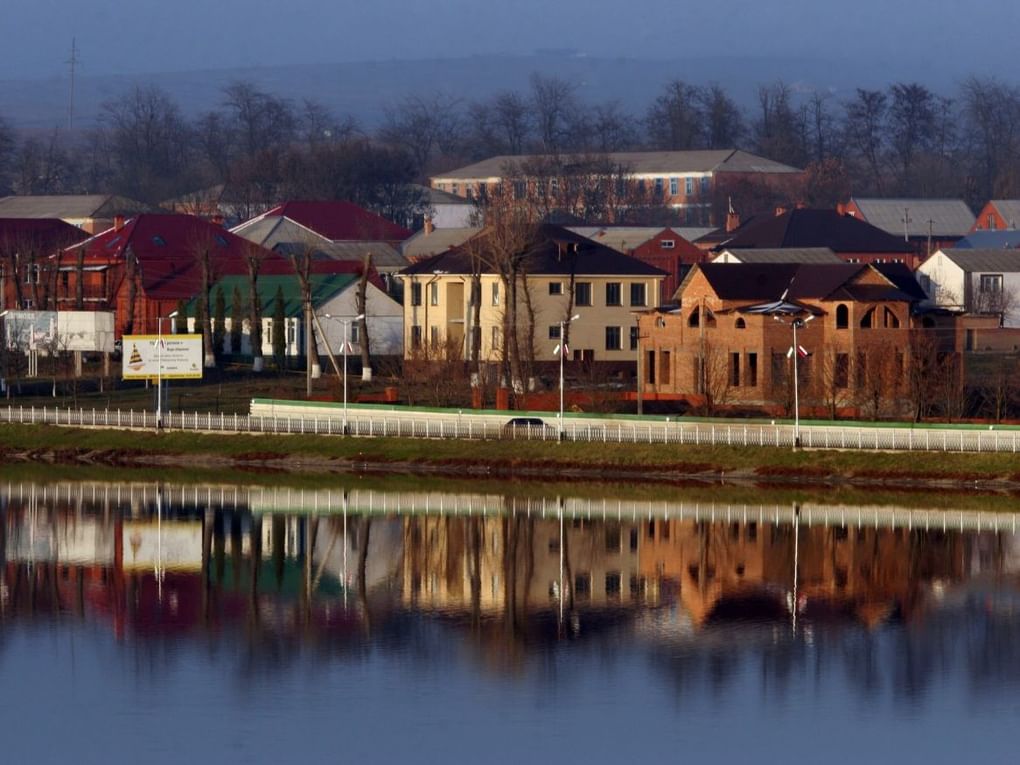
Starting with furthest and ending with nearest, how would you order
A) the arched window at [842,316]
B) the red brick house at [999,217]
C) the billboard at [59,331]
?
the red brick house at [999,217] < the billboard at [59,331] < the arched window at [842,316]

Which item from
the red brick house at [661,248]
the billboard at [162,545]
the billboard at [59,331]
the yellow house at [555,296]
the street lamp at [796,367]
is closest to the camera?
the billboard at [162,545]

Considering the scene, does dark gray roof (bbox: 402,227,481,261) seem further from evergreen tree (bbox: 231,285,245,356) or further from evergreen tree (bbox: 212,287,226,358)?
evergreen tree (bbox: 212,287,226,358)

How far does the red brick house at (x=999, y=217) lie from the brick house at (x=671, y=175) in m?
31.7

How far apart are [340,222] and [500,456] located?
222 feet

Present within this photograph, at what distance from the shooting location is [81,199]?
145 meters

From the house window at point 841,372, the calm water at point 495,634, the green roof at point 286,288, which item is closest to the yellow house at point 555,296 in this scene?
the green roof at point 286,288

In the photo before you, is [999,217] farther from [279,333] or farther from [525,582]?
[525,582]

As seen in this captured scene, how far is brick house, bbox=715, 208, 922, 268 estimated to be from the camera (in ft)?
365

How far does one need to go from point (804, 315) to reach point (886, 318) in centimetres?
259

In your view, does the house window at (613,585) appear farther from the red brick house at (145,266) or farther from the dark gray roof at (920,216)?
the dark gray roof at (920,216)

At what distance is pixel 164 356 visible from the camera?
7350cm

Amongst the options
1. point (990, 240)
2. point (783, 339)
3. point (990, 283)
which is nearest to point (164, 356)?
point (783, 339)

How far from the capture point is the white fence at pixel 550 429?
59.6 metres

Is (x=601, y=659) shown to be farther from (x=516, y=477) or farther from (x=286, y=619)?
(x=516, y=477)
